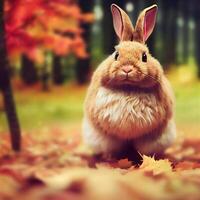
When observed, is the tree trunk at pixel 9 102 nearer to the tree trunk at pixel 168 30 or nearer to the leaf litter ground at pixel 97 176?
the leaf litter ground at pixel 97 176

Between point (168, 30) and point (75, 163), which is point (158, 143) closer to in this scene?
point (75, 163)

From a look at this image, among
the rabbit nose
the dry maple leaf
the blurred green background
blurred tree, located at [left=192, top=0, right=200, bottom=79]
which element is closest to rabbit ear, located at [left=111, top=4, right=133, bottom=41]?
the rabbit nose

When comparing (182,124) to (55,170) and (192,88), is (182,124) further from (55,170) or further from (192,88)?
(55,170)

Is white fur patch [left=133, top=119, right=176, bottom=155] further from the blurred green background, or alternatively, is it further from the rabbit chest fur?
the blurred green background

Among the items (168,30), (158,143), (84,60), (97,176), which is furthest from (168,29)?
(97,176)

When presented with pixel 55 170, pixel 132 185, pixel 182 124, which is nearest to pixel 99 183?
pixel 132 185

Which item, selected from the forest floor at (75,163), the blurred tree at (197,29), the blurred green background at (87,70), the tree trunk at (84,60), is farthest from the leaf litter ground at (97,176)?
the blurred tree at (197,29)
